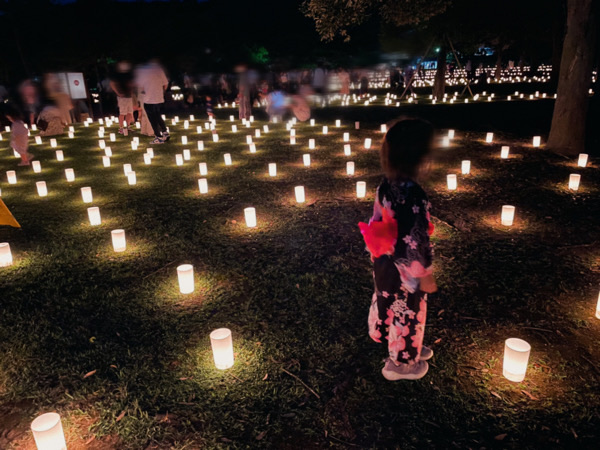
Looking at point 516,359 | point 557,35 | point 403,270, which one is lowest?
point 516,359

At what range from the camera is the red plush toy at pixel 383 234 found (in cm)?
271

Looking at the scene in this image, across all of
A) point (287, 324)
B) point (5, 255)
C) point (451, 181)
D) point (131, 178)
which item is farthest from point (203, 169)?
point (287, 324)

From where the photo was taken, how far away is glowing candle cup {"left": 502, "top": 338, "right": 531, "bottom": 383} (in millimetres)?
3016

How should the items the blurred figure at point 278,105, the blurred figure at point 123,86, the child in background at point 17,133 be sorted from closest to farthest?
1. the child in background at point 17,133
2. the blurred figure at point 123,86
3. the blurred figure at point 278,105

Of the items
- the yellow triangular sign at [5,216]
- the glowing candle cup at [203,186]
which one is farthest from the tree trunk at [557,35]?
the yellow triangular sign at [5,216]

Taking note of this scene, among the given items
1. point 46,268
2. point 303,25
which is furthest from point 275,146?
point 303,25

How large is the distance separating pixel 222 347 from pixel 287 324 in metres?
0.83

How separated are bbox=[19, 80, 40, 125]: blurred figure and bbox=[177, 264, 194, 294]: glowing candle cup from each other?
1776cm

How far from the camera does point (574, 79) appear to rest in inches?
380

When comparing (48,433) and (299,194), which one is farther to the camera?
(299,194)

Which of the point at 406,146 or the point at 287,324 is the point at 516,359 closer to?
the point at 406,146

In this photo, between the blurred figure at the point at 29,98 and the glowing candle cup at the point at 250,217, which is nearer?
the glowing candle cup at the point at 250,217

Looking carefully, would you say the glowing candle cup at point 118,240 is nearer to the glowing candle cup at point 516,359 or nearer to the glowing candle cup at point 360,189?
the glowing candle cup at point 360,189

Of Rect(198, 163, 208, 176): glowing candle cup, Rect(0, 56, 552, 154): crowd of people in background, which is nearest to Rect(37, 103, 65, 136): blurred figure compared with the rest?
Rect(0, 56, 552, 154): crowd of people in background
